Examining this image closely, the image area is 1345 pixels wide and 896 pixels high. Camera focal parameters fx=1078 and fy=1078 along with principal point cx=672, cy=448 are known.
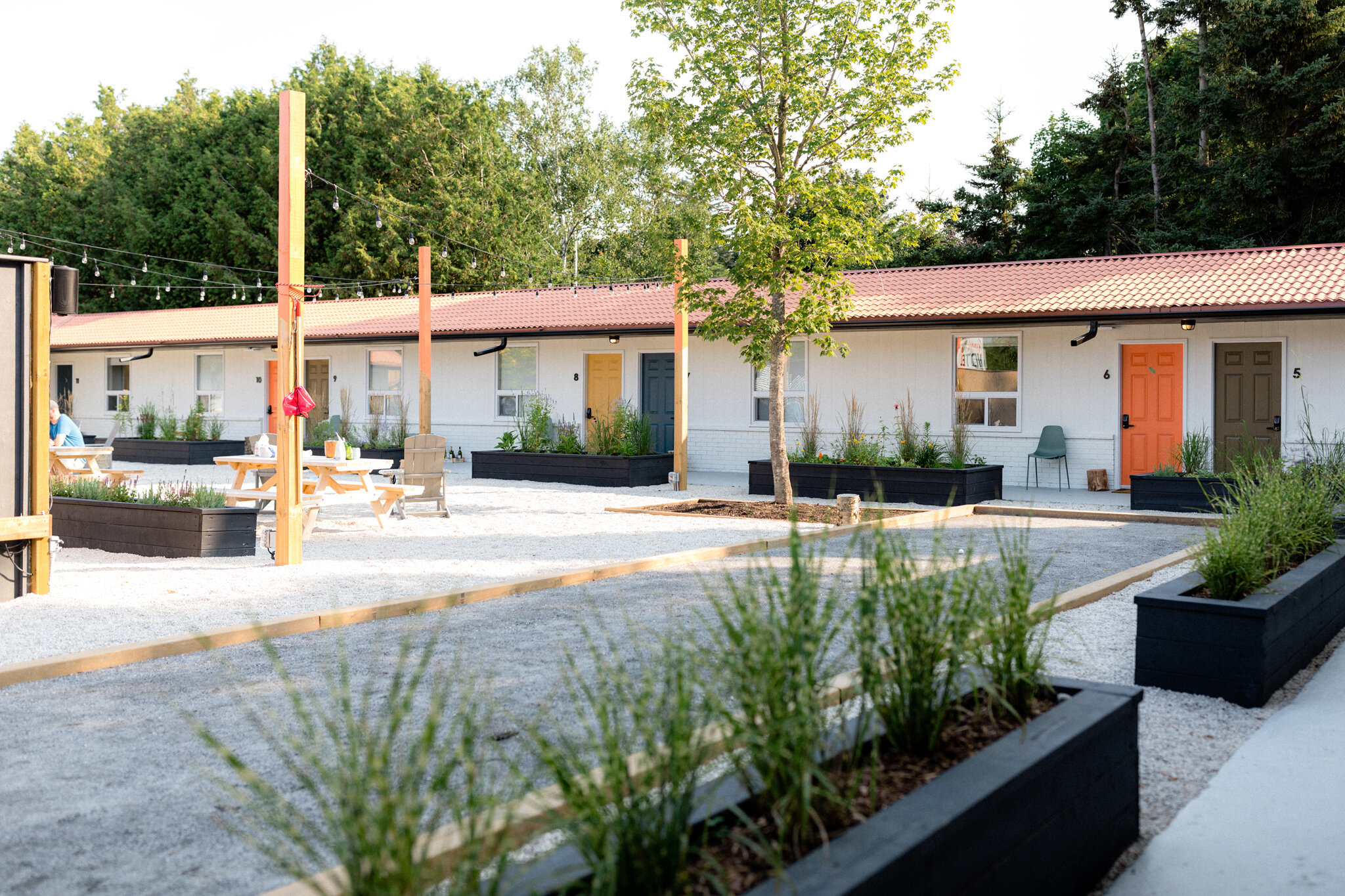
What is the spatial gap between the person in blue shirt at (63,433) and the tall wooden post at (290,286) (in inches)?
242

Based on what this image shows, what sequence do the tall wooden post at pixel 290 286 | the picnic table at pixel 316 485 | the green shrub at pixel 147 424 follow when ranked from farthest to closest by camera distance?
the green shrub at pixel 147 424 → the picnic table at pixel 316 485 → the tall wooden post at pixel 290 286

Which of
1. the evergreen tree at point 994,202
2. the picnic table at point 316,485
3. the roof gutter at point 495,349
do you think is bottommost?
the picnic table at point 316,485

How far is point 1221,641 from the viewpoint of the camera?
15.6ft

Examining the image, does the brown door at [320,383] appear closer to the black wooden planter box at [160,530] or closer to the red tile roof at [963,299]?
the red tile roof at [963,299]

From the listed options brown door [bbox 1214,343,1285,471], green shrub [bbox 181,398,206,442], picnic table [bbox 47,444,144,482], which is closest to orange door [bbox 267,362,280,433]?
green shrub [bbox 181,398,206,442]

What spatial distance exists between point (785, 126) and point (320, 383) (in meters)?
15.9

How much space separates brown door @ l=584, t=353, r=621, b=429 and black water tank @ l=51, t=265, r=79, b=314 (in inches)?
532

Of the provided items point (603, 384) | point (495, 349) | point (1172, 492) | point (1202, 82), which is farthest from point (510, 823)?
point (1202, 82)

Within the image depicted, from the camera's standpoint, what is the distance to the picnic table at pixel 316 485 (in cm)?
1023

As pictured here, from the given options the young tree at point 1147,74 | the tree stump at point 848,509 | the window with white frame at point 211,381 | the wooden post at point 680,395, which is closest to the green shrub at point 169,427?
the window with white frame at point 211,381

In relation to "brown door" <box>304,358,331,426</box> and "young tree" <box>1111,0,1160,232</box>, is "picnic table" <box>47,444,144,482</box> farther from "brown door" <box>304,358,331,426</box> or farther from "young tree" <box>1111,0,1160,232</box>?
"young tree" <box>1111,0,1160,232</box>

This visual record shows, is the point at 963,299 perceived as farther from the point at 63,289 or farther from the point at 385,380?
the point at 63,289

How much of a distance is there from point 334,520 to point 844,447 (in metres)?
7.85

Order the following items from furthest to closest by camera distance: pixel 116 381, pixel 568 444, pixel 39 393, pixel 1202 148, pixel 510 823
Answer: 1. pixel 1202 148
2. pixel 116 381
3. pixel 568 444
4. pixel 39 393
5. pixel 510 823
